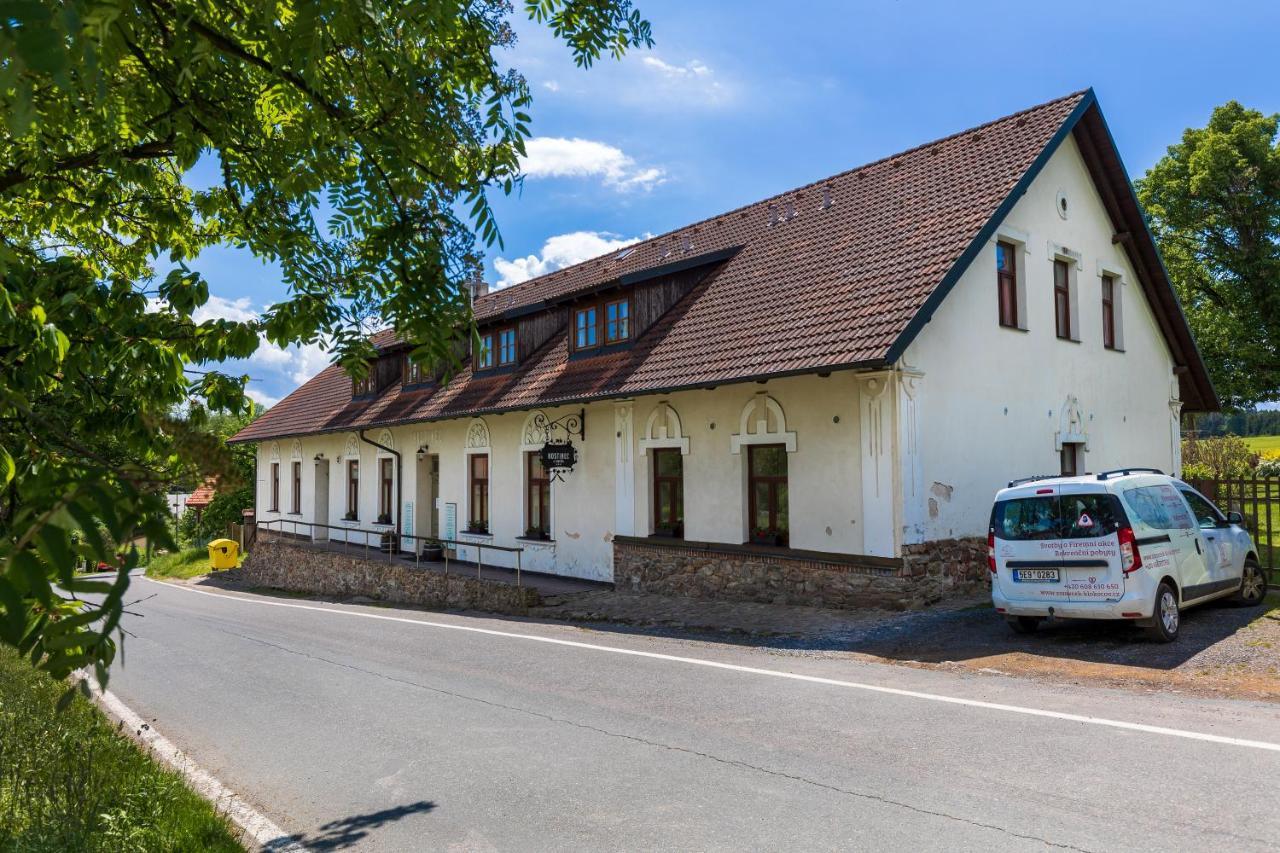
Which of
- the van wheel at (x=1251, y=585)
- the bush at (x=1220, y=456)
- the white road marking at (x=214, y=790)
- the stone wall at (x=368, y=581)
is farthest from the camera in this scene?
the bush at (x=1220, y=456)

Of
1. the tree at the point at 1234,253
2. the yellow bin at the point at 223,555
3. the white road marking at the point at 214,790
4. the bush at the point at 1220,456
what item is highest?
the tree at the point at 1234,253

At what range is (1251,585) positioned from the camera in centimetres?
1172

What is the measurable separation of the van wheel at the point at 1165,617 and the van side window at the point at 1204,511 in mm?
1588

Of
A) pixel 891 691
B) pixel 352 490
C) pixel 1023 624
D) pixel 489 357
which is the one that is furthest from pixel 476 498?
pixel 891 691

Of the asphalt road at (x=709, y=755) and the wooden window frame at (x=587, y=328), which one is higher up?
the wooden window frame at (x=587, y=328)

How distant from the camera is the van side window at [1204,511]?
11.1m

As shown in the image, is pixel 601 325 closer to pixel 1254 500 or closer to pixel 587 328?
pixel 587 328

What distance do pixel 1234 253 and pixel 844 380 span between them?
1707 centimetres

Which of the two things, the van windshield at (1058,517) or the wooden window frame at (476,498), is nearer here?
the van windshield at (1058,517)

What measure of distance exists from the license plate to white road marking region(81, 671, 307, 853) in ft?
27.1

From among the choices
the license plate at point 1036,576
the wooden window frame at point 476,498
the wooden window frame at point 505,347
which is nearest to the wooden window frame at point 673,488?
the wooden window frame at point 505,347

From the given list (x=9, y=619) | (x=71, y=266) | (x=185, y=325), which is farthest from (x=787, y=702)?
(x=9, y=619)

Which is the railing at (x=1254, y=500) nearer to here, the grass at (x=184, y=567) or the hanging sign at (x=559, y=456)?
the hanging sign at (x=559, y=456)

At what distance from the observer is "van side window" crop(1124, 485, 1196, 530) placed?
32.4 ft
